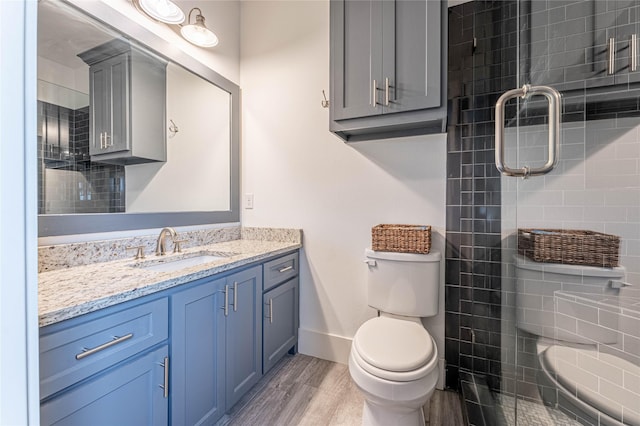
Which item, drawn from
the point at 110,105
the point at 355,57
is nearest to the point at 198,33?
the point at 110,105

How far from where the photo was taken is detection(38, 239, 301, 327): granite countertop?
78 cm

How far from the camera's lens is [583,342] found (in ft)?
3.78

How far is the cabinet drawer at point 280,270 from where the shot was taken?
1662 millimetres

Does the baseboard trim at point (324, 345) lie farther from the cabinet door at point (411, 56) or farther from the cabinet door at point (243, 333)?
the cabinet door at point (411, 56)

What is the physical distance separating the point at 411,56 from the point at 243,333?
5.46ft

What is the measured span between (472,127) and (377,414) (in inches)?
61.5

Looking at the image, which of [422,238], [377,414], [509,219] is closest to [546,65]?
[509,219]

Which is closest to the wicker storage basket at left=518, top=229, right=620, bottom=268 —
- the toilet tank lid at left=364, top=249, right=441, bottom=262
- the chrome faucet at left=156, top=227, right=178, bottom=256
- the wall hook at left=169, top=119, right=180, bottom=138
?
the toilet tank lid at left=364, top=249, right=441, bottom=262

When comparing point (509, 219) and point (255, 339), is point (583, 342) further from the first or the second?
point (255, 339)

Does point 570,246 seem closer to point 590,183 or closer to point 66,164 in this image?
point 590,183

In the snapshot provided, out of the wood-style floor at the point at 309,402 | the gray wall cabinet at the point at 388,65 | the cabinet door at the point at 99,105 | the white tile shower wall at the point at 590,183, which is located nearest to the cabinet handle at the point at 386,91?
Answer: the gray wall cabinet at the point at 388,65

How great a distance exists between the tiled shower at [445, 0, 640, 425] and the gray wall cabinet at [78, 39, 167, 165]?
5.64 feet

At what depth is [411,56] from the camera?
1.44m

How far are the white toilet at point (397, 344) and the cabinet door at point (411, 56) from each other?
830mm
